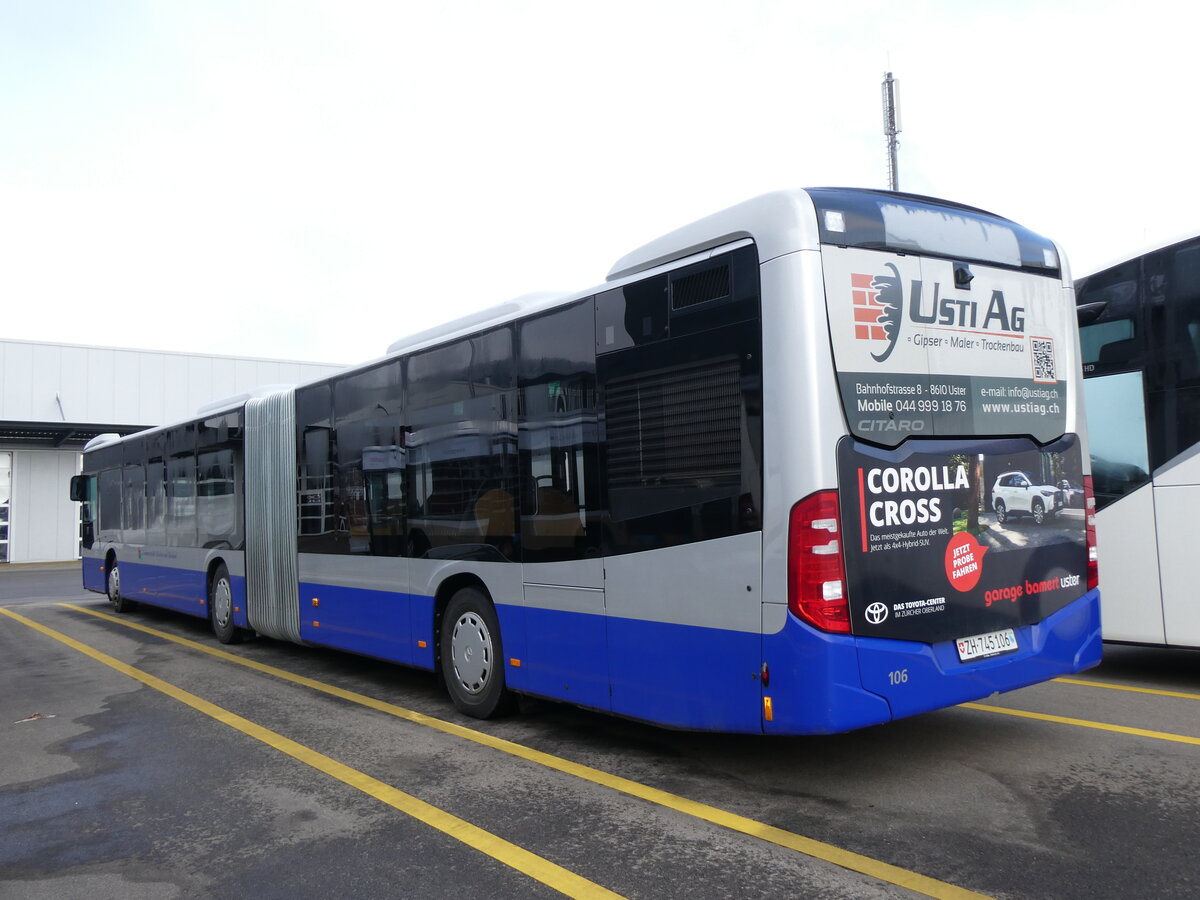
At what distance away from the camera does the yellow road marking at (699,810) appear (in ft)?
12.0

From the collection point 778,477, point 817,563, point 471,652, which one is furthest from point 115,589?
point 817,563

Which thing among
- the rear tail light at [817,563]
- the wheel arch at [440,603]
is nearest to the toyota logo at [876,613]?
the rear tail light at [817,563]

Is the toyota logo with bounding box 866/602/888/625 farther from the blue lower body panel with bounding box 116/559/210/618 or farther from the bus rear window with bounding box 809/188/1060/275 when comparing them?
the blue lower body panel with bounding box 116/559/210/618

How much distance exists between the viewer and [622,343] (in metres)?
5.52

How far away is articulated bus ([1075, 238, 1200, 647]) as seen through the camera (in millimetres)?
6926

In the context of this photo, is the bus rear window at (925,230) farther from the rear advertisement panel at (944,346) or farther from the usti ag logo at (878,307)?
the usti ag logo at (878,307)

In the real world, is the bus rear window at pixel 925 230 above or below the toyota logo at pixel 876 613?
above

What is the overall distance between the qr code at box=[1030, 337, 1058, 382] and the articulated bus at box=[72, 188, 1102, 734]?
0.02 metres

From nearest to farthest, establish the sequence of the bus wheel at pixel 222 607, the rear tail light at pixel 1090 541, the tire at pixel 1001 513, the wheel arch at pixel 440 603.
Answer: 1. the tire at pixel 1001 513
2. the rear tail light at pixel 1090 541
3. the wheel arch at pixel 440 603
4. the bus wheel at pixel 222 607

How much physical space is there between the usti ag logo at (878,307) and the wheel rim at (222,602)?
30.0 feet

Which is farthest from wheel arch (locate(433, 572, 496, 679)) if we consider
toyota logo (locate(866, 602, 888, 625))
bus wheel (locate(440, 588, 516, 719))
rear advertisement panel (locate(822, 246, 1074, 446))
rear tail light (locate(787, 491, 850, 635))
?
rear advertisement panel (locate(822, 246, 1074, 446))

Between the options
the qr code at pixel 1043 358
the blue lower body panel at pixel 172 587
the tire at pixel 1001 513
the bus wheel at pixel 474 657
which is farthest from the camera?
the blue lower body panel at pixel 172 587

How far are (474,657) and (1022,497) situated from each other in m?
3.94

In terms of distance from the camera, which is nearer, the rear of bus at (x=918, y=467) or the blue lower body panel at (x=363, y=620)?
the rear of bus at (x=918, y=467)
